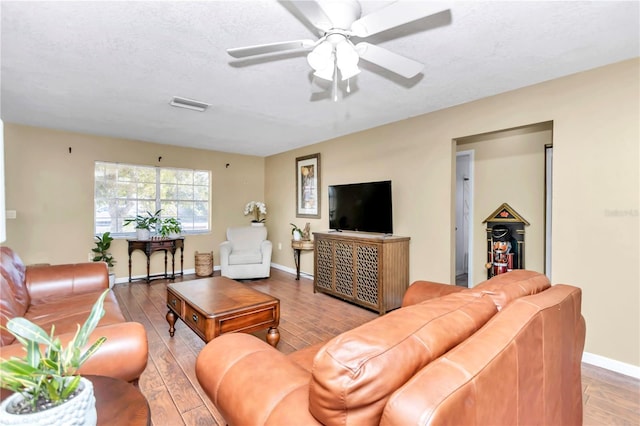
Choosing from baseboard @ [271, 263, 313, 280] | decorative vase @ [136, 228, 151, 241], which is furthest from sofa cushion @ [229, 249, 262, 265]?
decorative vase @ [136, 228, 151, 241]

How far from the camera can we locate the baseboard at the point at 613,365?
2.22 metres

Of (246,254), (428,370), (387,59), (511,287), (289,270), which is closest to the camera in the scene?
(428,370)

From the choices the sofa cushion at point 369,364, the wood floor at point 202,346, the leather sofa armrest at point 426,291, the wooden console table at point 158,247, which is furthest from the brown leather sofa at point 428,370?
the wooden console table at point 158,247

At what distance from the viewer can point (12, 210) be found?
4000 millimetres

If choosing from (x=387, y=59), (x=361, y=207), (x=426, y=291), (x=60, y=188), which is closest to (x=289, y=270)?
(x=361, y=207)

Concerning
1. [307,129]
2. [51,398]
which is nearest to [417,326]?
[51,398]

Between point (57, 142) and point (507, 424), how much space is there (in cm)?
577

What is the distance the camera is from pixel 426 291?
2.05 m

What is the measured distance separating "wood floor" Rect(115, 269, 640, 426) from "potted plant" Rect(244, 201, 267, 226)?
6.33 ft

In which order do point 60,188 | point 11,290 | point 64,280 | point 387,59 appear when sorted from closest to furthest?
point 387,59 → point 11,290 → point 64,280 → point 60,188

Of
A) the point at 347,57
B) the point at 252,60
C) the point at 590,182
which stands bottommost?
the point at 590,182

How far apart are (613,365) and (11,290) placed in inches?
169

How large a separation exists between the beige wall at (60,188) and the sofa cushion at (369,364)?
5.15 metres

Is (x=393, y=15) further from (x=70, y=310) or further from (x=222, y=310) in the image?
(x=70, y=310)
